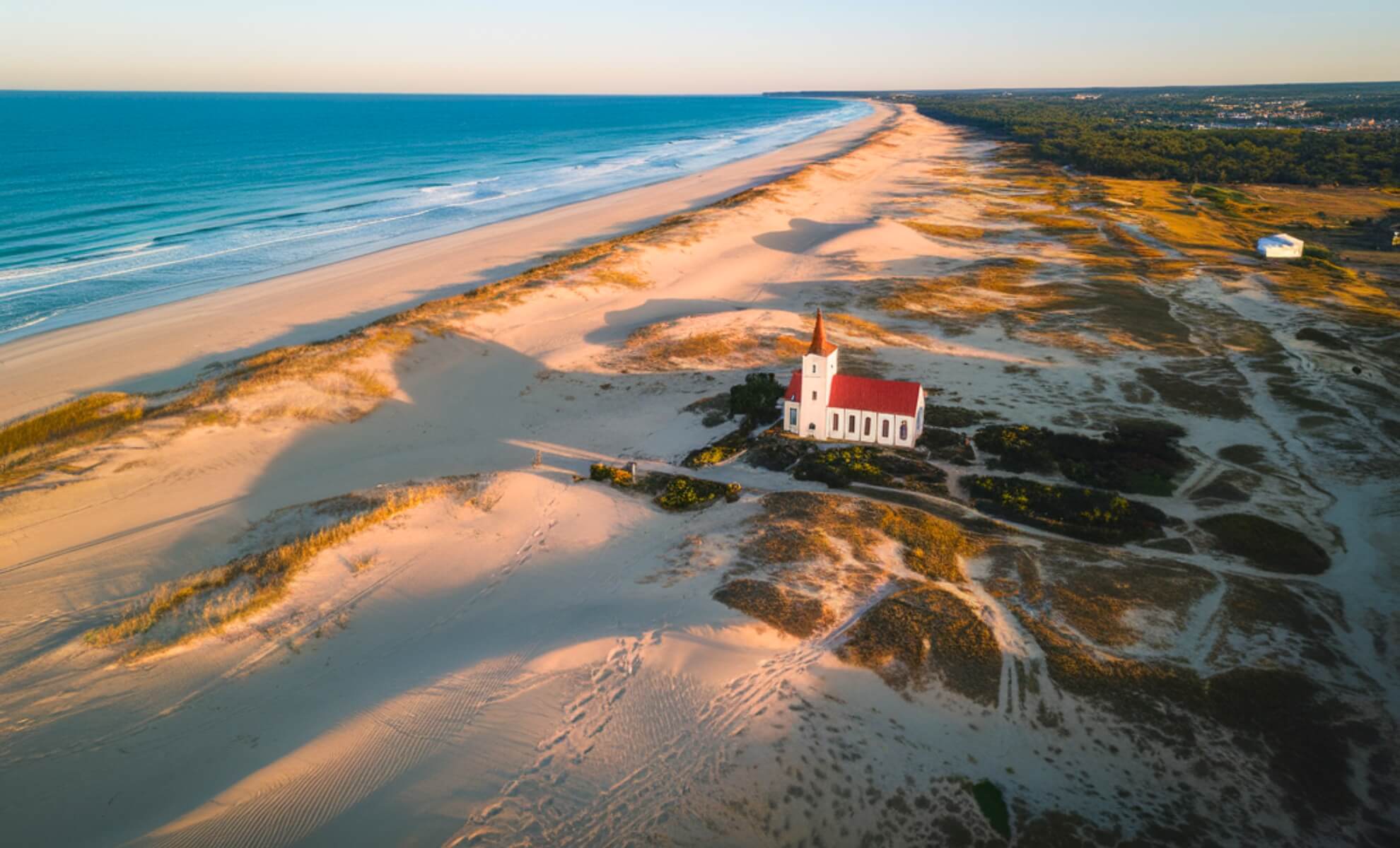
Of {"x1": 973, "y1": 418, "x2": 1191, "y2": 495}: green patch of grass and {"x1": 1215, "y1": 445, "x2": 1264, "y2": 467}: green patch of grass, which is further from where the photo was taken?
{"x1": 1215, "y1": 445, "x2": 1264, "y2": 467}: green patch of grass

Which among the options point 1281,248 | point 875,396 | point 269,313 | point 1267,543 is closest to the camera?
point 1267,543

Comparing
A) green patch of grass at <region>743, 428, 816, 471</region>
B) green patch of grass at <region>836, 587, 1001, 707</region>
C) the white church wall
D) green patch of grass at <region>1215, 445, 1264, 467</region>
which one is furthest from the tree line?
green patch of grass at <region>836, 587, 1001, 707</region>

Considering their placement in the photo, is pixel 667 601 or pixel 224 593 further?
pixel 224 593

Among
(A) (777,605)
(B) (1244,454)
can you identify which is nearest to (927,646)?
(A) (777,605)

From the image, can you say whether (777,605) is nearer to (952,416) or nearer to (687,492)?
(687,492)

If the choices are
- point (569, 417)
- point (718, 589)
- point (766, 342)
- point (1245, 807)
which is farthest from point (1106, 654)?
point (766, 342)

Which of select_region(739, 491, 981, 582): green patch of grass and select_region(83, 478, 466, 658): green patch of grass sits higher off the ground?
select_region(83, 478, 466, 658): green patch of grass

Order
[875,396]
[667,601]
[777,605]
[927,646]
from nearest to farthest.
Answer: [927,646] → [777,605] → [667,601] → [875,396]

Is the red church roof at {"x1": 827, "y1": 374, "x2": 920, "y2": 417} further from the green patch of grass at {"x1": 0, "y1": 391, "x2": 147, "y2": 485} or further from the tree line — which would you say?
the tree line
